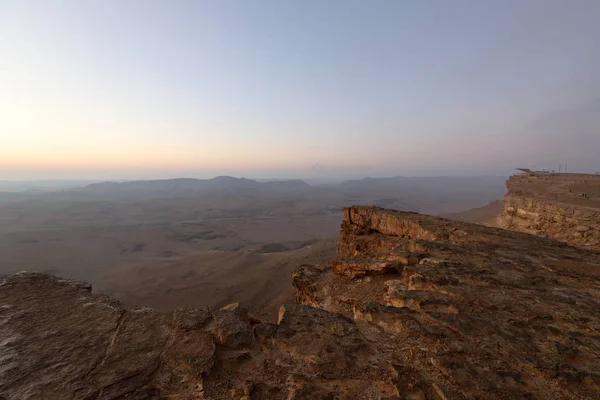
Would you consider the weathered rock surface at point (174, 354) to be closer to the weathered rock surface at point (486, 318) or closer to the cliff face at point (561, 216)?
the weathered rock surface at point (486, 318)

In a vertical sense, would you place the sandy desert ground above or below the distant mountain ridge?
below

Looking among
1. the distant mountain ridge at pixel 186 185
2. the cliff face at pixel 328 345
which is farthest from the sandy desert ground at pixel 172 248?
the distant mountain ridge at pixel 186 185

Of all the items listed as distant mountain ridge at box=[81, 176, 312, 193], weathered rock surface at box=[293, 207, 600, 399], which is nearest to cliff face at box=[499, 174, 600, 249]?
weathered rock surface at box=[293, 207, 600, 399]

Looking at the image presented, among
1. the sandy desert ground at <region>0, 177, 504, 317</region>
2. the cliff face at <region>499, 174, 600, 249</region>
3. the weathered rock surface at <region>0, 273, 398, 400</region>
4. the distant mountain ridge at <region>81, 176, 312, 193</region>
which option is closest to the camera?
the weathered rock surface at <region>0, 273, 398, 400</region>

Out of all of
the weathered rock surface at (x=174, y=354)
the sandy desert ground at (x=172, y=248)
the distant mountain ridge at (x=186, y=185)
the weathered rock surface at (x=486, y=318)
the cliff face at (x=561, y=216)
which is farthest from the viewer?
the distant mountain ridge at (x=186, y=185)

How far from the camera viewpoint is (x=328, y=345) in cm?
290

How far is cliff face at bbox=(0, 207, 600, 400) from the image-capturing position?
2.30 metres

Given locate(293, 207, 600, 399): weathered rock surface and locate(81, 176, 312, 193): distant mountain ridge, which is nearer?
locate(293, 207, 600, 399): weathered rock surface

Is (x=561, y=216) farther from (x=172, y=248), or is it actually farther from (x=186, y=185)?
(x=186, y=185)

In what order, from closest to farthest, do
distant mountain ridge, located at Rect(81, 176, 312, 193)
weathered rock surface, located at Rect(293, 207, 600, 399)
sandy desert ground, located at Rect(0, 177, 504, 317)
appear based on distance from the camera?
weathered rock surface, located at Rect(293, 207, 600, 399), sandy desert ground, located at Rect(0, 177, 504, 317), distant mountain ridge, located at Rect(81, 176, 312, 193)

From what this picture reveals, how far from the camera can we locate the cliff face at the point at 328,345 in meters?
2.30

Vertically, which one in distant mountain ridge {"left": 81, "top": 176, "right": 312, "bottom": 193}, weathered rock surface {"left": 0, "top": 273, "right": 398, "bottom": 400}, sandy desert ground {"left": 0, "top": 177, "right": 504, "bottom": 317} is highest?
weathered rock surface {"left": 0, "top": 273, "right": 398, "bottom": 400}

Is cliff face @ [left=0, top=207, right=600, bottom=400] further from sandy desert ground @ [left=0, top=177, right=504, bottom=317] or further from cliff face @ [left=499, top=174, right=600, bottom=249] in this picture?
sandy desert ground @ [left=0, top=177, right=504, bottom=317]

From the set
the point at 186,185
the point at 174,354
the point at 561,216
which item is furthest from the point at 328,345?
the point at 186,185
